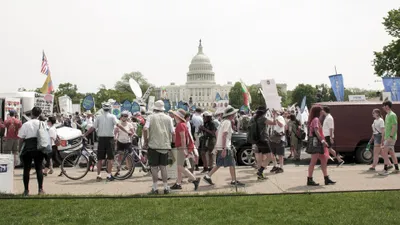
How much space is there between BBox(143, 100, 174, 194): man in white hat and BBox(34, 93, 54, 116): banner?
1388 cm

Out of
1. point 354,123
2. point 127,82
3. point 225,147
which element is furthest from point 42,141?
point 127,82

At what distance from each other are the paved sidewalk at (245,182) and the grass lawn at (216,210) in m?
1.23

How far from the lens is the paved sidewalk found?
10.2 meters

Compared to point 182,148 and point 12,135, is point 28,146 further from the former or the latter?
point 12,135

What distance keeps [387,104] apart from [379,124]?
2.33ft

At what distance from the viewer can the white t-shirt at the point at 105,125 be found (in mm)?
11953

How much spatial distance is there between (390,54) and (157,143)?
37975mm

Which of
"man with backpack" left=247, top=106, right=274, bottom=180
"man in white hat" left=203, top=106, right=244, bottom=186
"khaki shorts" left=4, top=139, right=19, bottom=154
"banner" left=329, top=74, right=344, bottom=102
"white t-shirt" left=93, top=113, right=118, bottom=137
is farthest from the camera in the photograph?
"banner" left=329, top=74, right=344, bottom=102

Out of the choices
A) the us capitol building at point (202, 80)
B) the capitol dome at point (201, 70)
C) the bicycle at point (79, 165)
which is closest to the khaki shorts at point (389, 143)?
the bicycle at point (79, 165)

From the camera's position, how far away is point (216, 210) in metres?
7.79

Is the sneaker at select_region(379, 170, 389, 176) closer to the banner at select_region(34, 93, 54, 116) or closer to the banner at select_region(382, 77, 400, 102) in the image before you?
the banner at select_region(382, 77, 400, 102)

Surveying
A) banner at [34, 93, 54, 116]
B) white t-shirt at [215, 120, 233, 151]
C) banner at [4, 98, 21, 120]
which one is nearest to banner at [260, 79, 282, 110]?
white t-shirt at [215, 120, 233, 151]

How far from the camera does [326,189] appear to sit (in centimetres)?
1009

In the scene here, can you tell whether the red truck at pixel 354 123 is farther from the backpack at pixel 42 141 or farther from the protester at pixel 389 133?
the backpack at pixel 42 141
